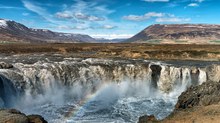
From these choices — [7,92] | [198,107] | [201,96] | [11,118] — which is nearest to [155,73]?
[7,92]

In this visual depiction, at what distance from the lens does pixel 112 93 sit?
50625mm

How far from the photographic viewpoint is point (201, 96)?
100.0ft

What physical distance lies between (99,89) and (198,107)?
27.1 meters

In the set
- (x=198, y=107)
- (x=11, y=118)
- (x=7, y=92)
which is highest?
(x=11, y=118)

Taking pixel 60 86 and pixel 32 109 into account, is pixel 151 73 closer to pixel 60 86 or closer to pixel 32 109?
pixel 60 86

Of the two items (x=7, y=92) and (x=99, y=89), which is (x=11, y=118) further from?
(x=99, y=89)

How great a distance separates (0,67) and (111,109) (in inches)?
750

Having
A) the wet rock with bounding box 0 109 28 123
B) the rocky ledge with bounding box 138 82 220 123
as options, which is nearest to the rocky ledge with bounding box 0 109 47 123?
the wet rock with bounding box 0 109 28 123

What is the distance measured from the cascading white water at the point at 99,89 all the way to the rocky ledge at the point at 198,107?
246 inches

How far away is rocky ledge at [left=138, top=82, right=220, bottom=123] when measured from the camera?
2405 centimetres

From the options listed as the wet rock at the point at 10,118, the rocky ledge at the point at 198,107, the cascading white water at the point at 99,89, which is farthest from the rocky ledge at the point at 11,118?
the cascading white water at the point at 99,89

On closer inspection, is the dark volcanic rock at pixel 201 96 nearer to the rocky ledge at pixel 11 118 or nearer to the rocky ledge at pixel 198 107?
the rocky ledge at pixel 198 107

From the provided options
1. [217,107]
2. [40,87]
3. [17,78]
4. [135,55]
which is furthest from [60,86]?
[135,55]

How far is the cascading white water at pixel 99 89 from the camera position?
3869 cm
